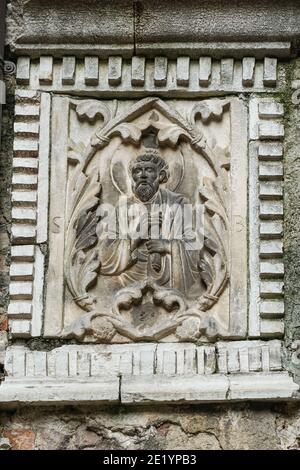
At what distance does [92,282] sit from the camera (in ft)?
20.4

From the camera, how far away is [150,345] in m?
6.11

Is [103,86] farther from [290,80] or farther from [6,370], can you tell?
[6,370]

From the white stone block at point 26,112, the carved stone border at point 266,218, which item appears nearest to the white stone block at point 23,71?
the white stone block at point 26,112

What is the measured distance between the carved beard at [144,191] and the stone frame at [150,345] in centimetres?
43

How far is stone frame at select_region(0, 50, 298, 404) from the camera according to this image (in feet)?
19.6

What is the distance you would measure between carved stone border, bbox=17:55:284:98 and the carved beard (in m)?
0.44

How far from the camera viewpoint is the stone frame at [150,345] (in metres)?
5.98

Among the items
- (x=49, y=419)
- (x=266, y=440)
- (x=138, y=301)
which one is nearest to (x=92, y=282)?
(x=138, y=301)

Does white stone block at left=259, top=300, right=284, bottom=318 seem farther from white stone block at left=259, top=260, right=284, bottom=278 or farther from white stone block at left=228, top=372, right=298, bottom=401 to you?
white stone block at left=228, top=372, right=298, bottom=401

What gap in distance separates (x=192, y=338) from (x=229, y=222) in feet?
1.87

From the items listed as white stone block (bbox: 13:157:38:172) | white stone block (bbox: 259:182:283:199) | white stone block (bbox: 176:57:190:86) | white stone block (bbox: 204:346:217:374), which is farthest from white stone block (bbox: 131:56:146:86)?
white stone block (bbox: 204:346:217:374)

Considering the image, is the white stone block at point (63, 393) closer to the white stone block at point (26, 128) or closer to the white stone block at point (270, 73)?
the white stone block at point (26, 128)

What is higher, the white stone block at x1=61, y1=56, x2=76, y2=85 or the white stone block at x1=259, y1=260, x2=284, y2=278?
the white stone block at x1=61, y1=56, x2=76, y2=85

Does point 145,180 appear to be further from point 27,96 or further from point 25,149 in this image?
point 27,96
